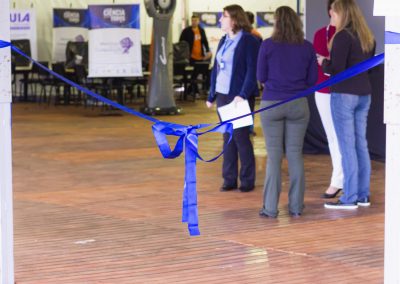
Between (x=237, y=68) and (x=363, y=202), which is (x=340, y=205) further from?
(x=237, y=68)

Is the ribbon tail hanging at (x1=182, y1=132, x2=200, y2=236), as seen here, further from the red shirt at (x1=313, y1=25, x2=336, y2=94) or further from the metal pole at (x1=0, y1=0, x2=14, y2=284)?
the red shirt at (x1=313, y1=25, x2=336, y2=94)

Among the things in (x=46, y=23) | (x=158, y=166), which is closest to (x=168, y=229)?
(x=158, y=166)

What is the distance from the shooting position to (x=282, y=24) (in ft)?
23.2

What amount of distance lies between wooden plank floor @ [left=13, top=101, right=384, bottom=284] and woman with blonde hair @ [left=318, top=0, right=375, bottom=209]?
31cm

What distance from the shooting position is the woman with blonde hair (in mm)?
7234

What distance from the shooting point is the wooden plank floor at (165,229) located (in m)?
5.62

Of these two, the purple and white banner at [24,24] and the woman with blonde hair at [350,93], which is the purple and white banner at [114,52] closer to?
the purple and white banner at [24,24]

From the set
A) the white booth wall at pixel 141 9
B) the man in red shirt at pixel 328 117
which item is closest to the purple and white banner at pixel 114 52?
the white booth wall at pixel 141 9

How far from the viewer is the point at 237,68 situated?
7.98 metres

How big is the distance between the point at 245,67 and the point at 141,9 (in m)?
12.6

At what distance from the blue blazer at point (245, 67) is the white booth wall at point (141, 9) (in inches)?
459
